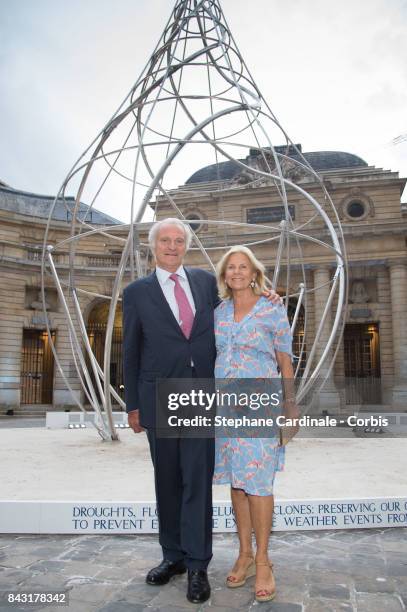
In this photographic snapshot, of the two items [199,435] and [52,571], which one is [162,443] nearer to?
[199,435]

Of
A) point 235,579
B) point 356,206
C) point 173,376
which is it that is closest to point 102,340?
point 356,206

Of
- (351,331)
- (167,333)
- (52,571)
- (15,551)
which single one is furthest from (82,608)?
(351,331)

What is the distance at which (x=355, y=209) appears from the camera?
30.9 metres

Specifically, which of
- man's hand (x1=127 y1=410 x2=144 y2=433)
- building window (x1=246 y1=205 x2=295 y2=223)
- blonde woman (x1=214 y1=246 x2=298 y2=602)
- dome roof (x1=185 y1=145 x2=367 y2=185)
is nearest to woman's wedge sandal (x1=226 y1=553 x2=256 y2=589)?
blonde woman (x1=214 y1=246 x2=298 y2=602)

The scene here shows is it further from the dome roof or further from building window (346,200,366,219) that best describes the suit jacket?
the dome roof

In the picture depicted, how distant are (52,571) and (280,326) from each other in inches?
93.0

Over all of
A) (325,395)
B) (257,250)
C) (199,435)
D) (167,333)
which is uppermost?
(257,250)

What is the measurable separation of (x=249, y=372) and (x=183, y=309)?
66 centimetres

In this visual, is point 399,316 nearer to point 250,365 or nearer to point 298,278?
point 298,278

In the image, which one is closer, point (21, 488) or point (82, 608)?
point (82, 608)

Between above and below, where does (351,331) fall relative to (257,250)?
below

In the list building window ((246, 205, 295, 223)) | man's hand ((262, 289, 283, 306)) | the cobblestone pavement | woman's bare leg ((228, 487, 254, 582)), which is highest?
building window ((246, 205, 295, 223))

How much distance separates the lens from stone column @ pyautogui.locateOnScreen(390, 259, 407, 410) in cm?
2700

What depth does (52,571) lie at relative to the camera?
371 cm
